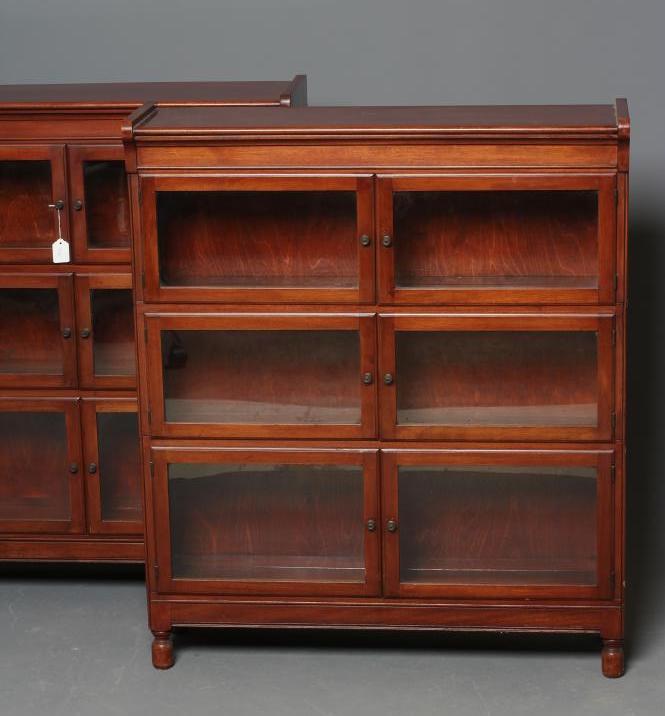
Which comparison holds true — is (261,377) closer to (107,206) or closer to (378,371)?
(378,371)

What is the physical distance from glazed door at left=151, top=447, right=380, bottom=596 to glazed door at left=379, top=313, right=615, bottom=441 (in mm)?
182

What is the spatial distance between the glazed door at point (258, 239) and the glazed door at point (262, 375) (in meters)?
0.06

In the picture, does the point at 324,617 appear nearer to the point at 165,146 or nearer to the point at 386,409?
the point at 386,409

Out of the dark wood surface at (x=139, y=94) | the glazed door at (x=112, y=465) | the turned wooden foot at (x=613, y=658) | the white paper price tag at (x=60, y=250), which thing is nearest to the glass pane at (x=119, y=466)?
the glazed door at (x=112, y=465)

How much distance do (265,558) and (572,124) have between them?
4.16ft

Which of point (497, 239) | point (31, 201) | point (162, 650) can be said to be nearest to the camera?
point (497, 239)

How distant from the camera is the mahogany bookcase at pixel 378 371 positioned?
3.56 metres

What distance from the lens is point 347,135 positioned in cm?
352

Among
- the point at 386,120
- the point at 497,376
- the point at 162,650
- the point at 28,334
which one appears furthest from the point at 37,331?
the point at 497,376

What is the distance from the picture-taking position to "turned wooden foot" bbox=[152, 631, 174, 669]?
3793mm

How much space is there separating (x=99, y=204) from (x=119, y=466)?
2.33 feet

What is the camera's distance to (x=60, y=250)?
4.02 metres

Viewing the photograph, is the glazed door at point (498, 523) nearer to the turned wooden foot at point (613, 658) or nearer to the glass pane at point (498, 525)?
the glass pane at point (498, 525)

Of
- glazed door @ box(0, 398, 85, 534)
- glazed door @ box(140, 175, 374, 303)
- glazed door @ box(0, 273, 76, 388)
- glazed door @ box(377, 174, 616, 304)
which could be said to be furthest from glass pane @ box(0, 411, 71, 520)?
glazed door @ box(377, 174, 616, 304)
